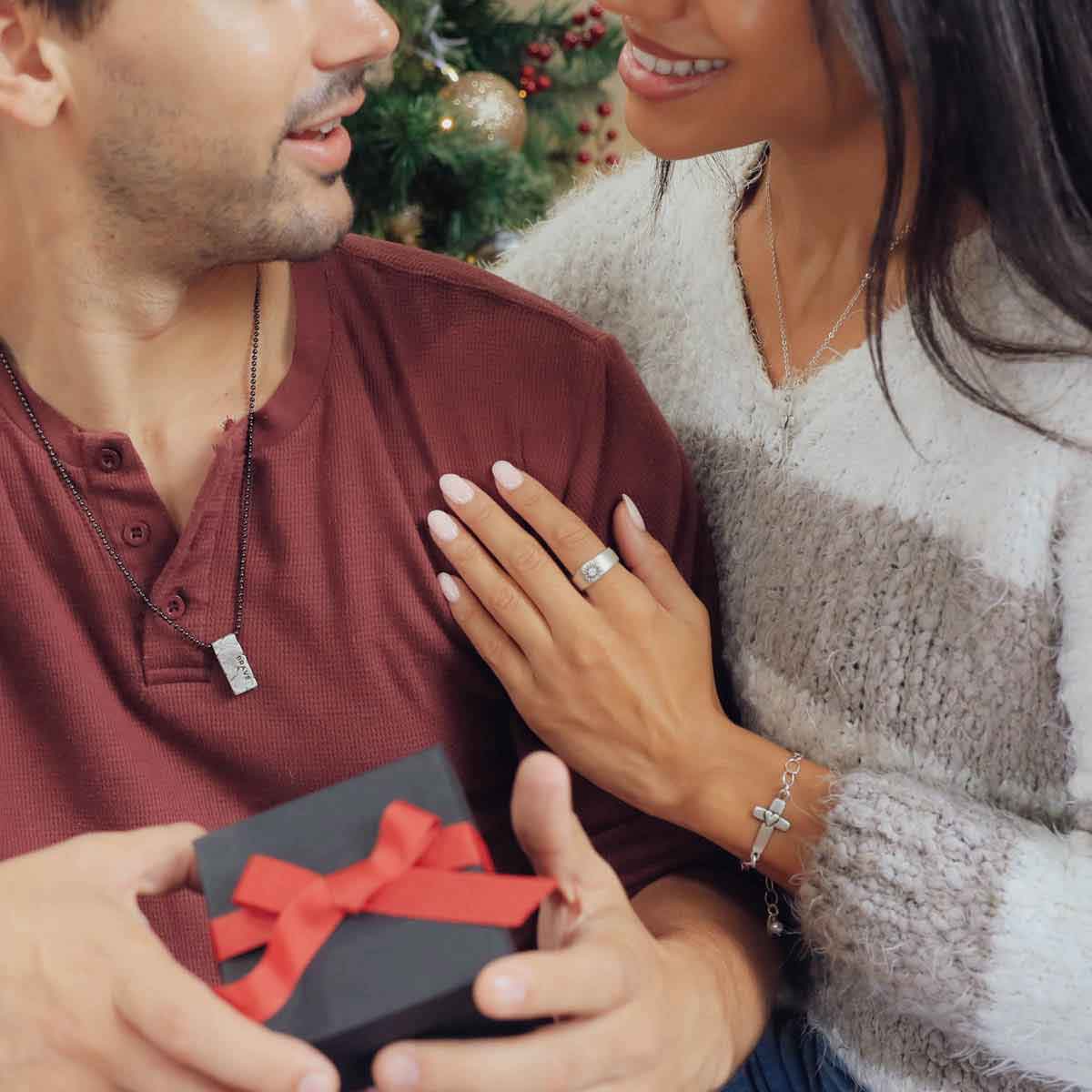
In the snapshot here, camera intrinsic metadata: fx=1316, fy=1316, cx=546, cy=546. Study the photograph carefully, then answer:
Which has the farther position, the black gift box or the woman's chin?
the woman's chin

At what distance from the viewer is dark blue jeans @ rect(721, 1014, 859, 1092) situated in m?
1.06

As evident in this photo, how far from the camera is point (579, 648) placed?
1.03 meters

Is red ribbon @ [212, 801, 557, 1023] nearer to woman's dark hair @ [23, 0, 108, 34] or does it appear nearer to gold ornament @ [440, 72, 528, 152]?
woman's dark hair @ [23, 0, 108, 34]

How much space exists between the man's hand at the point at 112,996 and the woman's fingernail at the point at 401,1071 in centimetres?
3

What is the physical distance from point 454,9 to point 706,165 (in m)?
0.64

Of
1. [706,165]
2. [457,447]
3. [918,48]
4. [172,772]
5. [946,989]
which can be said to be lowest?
[172,772]

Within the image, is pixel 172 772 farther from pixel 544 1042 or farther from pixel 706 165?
pixel 706 165

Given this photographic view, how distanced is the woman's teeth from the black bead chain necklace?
16.3 inches

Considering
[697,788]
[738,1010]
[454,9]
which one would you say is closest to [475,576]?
[697,788]

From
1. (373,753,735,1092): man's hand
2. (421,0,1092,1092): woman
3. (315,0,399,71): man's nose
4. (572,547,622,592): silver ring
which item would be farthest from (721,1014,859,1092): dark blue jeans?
(315,0,399,71): man's nose

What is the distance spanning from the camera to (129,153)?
96 cm

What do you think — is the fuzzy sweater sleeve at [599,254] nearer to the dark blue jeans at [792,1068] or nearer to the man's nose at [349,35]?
the man's nose at [349,35]

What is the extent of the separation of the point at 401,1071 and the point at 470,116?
1.34 metres

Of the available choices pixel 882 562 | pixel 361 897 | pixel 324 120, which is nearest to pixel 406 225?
pixel 324 120
